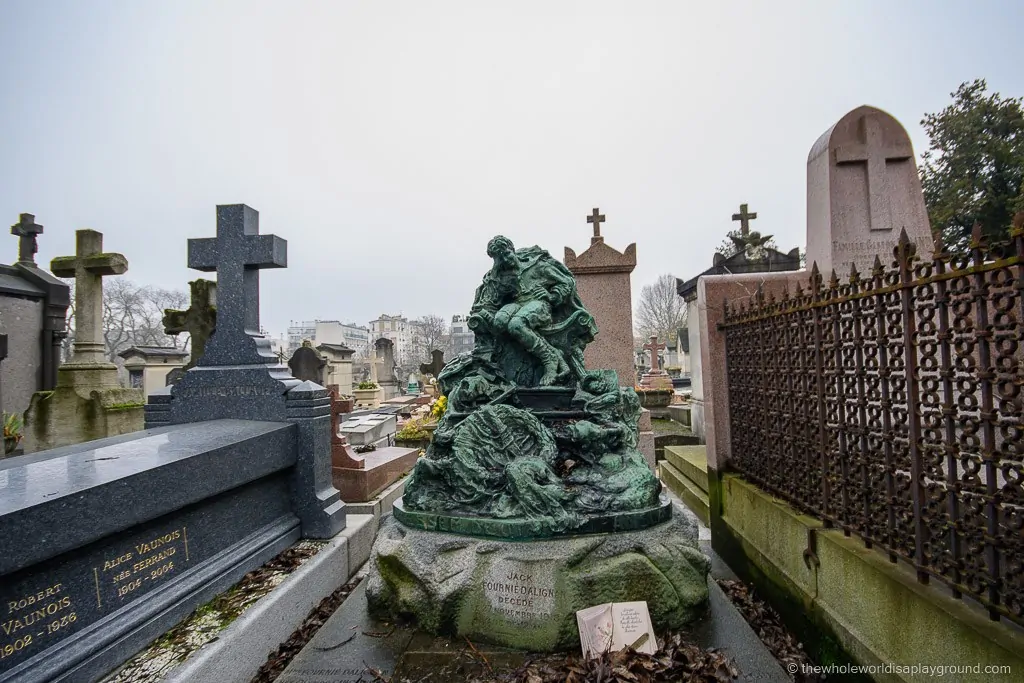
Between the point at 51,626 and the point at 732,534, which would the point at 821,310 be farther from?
the point at 51,626

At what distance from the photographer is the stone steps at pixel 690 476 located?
5535 mm

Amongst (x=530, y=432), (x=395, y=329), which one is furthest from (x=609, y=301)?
(x=395, y=329)

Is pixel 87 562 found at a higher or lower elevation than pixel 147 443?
lower

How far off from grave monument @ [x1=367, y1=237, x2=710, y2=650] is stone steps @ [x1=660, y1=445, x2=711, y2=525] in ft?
6.23

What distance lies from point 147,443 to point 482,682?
2.68m

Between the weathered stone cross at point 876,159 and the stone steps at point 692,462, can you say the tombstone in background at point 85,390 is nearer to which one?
the stone steps at point 692,462

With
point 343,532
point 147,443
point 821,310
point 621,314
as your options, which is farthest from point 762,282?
point 147,443

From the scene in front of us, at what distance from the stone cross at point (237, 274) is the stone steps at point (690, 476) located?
4496 mm

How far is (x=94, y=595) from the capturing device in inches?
99.8

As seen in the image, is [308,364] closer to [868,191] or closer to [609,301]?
[609,301]

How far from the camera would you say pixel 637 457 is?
12.5ft

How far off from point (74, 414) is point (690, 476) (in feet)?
31.7

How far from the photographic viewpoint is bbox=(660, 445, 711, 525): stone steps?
5535mm

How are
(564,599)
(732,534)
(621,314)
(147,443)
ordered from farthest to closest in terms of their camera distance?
(621,314) < (732,534) < (147,443) < (564,599)
